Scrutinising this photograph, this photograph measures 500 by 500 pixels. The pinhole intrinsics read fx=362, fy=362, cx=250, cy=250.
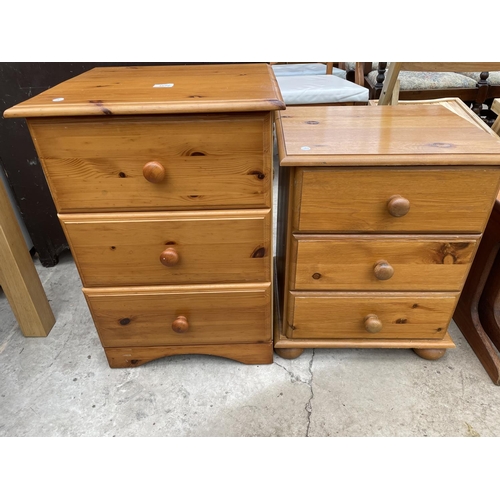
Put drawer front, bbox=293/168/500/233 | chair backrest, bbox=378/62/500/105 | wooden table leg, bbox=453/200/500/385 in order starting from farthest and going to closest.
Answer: chair backrest, bbox=378/62/500/105, wooden table leg, bbox=453/200/500/385, drawer front, bbox=293/168/500/233

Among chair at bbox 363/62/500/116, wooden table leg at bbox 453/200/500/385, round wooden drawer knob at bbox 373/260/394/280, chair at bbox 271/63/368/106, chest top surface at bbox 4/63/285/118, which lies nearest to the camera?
chest top surface at bbox 4/63/285/118

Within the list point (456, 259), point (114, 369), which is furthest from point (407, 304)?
point (114, 369)

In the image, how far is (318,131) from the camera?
91cm

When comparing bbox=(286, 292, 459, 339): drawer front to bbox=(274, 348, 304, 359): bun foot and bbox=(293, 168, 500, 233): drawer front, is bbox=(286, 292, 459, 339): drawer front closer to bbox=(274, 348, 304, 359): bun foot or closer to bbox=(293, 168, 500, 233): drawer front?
bbox=(274, 348, 304, 359): bun foot

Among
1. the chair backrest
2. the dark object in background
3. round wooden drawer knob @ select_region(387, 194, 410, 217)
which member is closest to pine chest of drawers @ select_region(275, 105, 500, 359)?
round wooden drawer knob @ select_region(387, 194, 410, 217)

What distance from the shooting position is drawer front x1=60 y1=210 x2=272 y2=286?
85cm

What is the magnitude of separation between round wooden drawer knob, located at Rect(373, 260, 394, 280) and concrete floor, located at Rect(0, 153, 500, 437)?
359 mm

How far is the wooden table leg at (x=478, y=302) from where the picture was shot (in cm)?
106

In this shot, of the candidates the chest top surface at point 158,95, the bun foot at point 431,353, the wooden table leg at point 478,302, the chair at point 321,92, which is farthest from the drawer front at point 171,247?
the chair at point 321,92

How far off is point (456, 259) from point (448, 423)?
0.45 m

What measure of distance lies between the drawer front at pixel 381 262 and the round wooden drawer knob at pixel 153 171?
1.18ft

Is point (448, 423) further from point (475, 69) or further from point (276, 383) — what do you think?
point (475, 69)

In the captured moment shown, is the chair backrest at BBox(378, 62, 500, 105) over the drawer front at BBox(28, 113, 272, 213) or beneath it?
over

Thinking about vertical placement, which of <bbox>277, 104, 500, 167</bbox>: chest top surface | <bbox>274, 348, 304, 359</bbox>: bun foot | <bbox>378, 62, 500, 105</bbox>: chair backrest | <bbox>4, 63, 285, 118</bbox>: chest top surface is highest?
<bbox>4, 63, 285, 118</bbox>: chest top surface
